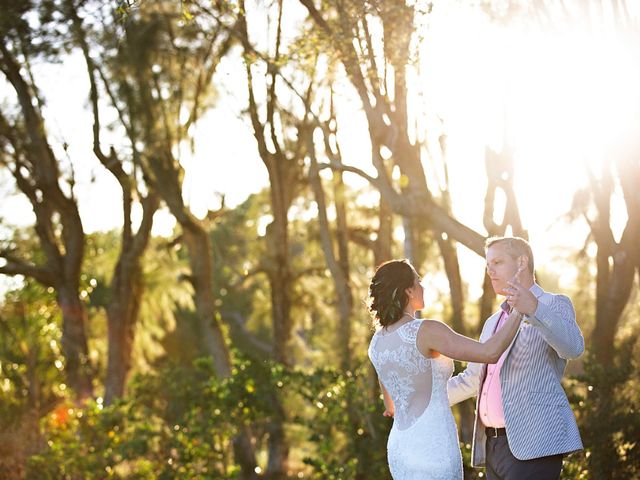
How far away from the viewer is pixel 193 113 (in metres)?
19.2

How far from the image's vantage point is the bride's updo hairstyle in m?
5.13

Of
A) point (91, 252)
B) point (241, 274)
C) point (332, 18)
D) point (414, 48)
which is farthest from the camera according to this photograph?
point (91, 252)

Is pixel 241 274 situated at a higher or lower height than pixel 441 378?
higher

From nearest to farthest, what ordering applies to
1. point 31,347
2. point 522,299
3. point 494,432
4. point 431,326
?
point 522,299 → point 431,326 → point 494,432 → point 31,347

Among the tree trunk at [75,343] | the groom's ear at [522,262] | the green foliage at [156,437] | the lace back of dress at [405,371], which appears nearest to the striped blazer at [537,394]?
the groom's ear at [522,262]

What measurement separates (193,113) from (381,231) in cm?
469

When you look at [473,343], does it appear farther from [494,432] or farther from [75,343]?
[75,343]

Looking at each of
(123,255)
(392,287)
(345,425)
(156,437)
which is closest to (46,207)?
(123,255)

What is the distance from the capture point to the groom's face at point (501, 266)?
16.8 ft

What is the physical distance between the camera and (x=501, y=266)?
512cm

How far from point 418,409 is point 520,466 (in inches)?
21.8

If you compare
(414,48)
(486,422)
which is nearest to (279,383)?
(414,48)

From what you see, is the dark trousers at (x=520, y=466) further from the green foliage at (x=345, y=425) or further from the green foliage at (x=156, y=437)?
the green foliage at (x=156, y=437)

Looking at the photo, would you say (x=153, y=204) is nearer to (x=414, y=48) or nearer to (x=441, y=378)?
(x=414, y=48)
